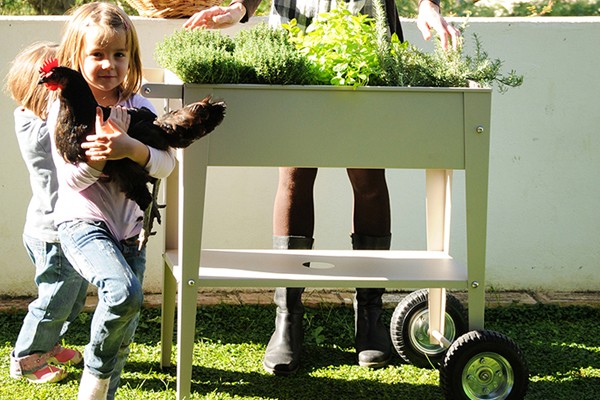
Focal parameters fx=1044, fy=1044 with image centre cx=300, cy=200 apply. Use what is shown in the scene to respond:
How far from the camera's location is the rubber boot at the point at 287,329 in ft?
11.8

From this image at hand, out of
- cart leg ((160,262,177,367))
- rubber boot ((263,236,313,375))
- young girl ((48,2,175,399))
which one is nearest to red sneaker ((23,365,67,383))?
cart leg ((160,262,177,367))

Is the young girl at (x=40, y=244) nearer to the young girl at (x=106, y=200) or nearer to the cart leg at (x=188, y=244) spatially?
the young girl at (x=106, y=200)

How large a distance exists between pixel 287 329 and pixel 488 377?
770mm

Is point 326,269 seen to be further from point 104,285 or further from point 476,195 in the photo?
point 104,285

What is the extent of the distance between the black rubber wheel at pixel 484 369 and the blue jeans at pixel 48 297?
123cm

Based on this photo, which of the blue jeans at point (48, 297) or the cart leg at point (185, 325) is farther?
the blue jeans at point (48, 297)

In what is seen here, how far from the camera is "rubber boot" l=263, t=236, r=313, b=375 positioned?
11.8ft

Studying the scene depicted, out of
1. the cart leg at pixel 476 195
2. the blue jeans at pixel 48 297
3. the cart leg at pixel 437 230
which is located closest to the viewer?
the cart leg at pixel 476 195

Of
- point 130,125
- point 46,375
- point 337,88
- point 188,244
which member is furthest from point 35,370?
point 337,88

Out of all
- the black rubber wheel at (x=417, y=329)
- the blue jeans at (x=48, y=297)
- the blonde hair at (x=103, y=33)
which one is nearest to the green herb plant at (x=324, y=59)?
the blonde hair at (x=103, y=33)

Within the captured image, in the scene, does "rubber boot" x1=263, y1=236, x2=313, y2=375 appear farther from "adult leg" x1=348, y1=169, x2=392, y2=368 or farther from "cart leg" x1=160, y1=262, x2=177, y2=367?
"cart leg" x1=160, y1=262, x2=177, y2=367

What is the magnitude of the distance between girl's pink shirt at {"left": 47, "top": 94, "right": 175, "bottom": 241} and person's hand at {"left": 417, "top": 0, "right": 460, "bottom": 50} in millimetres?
888

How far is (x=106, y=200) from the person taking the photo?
290 cm

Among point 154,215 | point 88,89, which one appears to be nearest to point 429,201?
point 154,215
